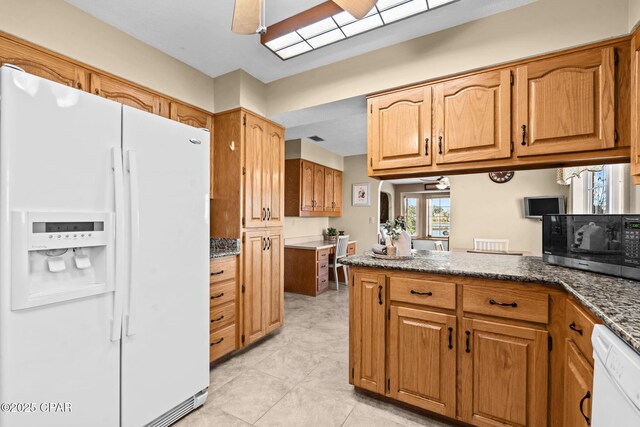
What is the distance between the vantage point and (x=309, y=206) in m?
4.98

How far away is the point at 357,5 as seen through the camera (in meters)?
1.40

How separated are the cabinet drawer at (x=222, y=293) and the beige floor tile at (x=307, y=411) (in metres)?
0.92

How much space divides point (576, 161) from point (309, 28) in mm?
1939

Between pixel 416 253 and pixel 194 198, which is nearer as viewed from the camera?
pixel 194 198

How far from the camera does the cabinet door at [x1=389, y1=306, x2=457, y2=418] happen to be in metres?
1.64

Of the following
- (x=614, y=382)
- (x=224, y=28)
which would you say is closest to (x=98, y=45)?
(x=224, y=28)

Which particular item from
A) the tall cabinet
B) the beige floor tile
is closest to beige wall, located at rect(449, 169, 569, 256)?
the tall cabinet

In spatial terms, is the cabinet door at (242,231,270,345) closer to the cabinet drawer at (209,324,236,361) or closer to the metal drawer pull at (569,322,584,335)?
the cabinet drawer at (209,324,236,361)

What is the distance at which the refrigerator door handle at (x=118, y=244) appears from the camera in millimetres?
1392

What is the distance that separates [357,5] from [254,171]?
1682 millimetres

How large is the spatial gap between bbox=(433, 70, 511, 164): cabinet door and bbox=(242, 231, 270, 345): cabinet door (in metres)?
1.76

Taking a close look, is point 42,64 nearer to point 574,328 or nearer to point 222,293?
point 222,293

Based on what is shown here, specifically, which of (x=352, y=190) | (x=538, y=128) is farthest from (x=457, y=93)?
(x=352, y=190)

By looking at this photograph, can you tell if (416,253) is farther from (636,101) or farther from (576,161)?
(636,101)
